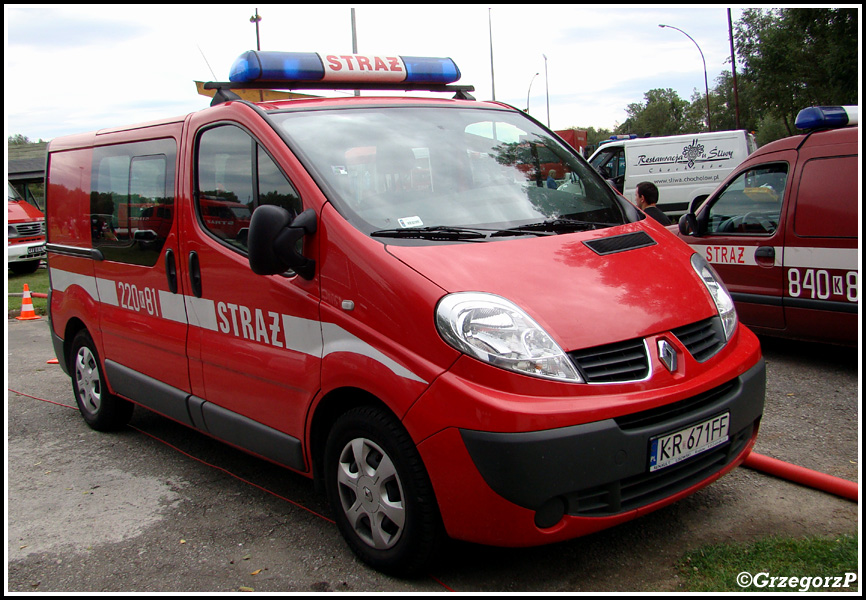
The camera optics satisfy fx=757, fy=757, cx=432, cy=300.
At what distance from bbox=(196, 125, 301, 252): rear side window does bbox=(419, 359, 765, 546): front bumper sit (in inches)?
56.1

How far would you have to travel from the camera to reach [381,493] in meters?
3.01

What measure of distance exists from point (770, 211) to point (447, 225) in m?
4.08

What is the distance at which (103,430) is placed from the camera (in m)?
5.52

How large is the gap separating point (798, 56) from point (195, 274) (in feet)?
90.7

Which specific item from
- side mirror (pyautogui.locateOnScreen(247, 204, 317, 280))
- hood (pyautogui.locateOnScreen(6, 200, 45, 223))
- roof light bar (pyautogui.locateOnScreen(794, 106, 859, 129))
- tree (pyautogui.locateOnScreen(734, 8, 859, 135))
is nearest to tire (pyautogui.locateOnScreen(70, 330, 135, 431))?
side mirror (pyautogui.locateOnScreen(247, 204, 317, 280))

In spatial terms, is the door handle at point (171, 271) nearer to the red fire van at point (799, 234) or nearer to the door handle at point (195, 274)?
the door handle at point (195, 274)

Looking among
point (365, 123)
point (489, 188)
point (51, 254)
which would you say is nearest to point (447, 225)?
point (489, 188)

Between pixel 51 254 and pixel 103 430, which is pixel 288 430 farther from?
pixel 51 254

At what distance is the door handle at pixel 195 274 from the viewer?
13.2ft

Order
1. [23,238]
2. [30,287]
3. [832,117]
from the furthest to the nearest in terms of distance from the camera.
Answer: [23,238]
[30,287]
[832,117]

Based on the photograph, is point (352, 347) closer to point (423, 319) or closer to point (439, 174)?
point (423, 319)

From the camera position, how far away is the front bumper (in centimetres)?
261

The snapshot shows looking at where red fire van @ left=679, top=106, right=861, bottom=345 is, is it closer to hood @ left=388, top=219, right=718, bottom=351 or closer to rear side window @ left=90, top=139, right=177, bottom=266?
hood @ left=388, top=219, right=718, bottom=351

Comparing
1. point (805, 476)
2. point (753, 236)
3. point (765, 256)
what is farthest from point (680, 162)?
point (805, 476)
